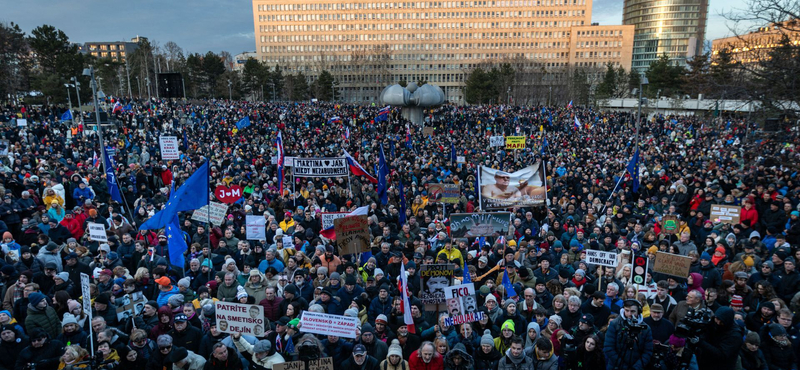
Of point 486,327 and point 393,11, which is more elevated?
point 393,11

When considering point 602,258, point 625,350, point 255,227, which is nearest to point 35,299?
point 255,227

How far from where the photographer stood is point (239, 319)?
538 cm

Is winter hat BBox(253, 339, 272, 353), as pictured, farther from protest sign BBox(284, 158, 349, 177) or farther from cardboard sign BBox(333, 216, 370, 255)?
protest sign BBox(284, 158, 349, 177)

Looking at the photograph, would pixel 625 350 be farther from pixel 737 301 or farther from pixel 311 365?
pixel 311 365

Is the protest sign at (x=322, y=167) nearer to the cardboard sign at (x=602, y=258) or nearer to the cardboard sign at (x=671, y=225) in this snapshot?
the cardboard sign at (x=602, y=258)

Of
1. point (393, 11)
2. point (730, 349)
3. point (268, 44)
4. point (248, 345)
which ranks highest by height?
point (393, 11)

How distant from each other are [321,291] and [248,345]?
1.21 meters

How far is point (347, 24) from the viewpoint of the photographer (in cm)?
10719

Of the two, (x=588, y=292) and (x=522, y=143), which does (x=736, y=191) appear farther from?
(x=522, y=143)

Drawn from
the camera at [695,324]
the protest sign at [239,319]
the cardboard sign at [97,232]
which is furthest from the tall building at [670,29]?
the protest sign at [239,319]

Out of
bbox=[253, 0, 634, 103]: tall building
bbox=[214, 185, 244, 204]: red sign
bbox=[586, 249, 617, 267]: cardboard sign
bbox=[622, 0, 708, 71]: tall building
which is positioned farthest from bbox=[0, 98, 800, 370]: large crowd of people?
bbox=[622, 0, 708, 71]: tall building

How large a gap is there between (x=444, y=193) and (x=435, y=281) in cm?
657

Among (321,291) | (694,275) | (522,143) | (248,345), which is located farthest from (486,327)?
(522,143)

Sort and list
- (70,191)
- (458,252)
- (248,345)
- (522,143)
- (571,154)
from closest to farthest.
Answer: (248,345), (458,252), (70,191), (522,143), (571,154)
